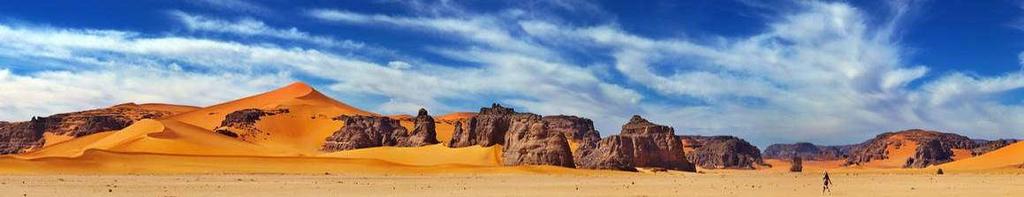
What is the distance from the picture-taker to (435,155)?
→ 245 ft

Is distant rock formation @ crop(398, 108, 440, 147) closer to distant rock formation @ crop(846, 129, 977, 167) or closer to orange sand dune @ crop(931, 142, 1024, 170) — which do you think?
orange sand dune @ crop(931, 142, 1024, 170)

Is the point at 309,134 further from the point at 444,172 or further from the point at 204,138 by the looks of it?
the point at 444,172

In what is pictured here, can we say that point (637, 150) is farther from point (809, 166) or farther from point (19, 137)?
point (809, 166)

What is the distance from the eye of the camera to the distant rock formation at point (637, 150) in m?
67.8

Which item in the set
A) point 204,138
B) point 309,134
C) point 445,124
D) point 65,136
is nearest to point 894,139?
point 445,124

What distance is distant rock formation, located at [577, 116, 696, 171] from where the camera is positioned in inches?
2667

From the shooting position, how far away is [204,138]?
87.9 m

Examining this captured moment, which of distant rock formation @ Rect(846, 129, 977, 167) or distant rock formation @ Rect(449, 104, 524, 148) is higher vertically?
distant rock formation @ Rect(846, 129, 977, 167)

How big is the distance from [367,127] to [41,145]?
37.0 meters

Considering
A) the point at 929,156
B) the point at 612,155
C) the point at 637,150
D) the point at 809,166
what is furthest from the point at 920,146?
the point at 612,155

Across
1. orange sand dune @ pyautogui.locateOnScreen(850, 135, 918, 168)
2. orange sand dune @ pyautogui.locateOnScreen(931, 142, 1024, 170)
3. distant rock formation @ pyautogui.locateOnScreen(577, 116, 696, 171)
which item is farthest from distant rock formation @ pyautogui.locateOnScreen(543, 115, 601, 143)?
orange sand dune @ pyautogui.locateOnScreen(850, 135, 918, 168)

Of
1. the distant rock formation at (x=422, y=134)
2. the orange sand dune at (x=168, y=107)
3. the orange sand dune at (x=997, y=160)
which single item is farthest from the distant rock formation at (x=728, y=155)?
the orange sand dune at (x=168, y=107)

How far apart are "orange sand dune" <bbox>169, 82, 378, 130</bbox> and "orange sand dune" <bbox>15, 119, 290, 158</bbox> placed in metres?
24.5

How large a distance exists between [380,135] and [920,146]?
245 feet
